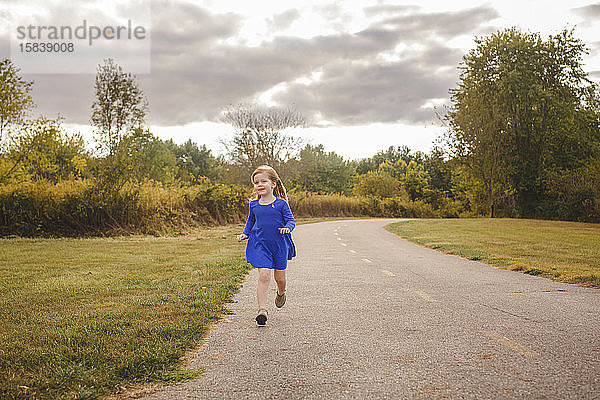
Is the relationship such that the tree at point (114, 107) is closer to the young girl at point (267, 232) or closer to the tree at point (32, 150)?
the tree at point (32, 150)

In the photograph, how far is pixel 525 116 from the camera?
43.2 metres

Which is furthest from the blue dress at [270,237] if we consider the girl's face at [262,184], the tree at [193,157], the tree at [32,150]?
the tree at [193,157]

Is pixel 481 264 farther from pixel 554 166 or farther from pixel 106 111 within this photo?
pixel 554 166

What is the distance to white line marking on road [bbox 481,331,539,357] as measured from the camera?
15.5 ft

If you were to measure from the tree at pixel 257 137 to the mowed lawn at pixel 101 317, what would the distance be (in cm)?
3368

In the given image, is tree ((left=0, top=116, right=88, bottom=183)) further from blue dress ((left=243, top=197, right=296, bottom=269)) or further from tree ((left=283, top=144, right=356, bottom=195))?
tree ((left=283, top=144, right=356, bottom=195))

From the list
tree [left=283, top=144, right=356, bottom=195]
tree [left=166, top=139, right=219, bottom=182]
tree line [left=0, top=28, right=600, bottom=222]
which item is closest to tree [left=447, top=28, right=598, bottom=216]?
tree line [left=0, top=28, right=600, bottom=222]

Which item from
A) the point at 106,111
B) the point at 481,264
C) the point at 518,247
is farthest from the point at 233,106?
the point at 481,264

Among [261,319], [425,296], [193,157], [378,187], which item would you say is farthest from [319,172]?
[261,319]

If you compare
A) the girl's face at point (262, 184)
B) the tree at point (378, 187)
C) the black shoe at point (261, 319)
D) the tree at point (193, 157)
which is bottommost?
the black shoe at point (261, 319)

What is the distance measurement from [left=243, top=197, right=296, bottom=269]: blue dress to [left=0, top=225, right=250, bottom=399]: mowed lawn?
95cm

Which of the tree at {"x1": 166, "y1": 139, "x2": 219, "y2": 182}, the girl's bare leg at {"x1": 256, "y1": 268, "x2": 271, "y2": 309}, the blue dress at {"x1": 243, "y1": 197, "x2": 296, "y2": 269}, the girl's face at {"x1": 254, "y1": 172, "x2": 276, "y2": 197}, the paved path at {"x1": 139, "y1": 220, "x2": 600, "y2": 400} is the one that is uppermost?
the tree at {"x1": 166, "y1": 139, "x2": 219, "y2": 182}

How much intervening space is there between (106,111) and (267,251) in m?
17.3

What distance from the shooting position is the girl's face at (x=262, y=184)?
6422 mm
